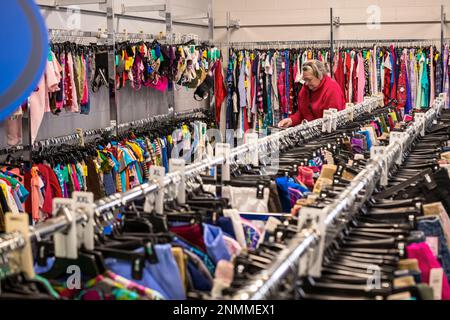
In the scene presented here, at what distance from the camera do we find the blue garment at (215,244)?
7.08 feet

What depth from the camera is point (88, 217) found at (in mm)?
2051

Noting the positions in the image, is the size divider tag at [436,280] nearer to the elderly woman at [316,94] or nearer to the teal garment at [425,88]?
the elderly woman at [316,94]

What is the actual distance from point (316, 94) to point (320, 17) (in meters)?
4.60

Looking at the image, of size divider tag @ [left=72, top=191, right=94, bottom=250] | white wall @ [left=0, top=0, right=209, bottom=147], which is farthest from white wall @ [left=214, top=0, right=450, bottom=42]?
size divider tag @ [left=72, top=191, right=94, bottom=250]

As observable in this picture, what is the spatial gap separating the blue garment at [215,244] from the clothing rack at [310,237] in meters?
0.35

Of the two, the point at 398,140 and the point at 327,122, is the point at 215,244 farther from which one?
the point at 327,122

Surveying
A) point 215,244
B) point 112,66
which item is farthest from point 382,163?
point 112,66

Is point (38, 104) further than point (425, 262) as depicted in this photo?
Yes

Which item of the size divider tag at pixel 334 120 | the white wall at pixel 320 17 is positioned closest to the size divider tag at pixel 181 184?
the size divider tag at pixel 334 120

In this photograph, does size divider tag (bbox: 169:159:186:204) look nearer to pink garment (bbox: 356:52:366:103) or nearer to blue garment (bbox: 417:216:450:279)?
blue garment (bbox: 417:216:450:279)

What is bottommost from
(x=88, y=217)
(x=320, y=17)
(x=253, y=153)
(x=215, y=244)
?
(x=215, y=244)

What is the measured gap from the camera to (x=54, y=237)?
197cm
